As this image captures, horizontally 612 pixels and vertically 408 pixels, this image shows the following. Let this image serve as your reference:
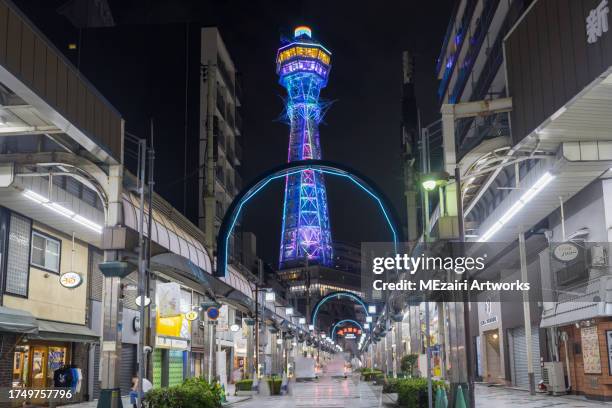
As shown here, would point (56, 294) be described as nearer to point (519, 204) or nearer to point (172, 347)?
point (172, 347)

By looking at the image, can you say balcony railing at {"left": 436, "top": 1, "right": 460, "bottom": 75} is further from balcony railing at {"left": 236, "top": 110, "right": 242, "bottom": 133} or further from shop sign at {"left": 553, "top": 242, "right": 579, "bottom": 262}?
shop sign at {"left": 553, "top": 242, "right": 579, "bottom": 262}

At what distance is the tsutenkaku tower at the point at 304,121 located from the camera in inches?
4567

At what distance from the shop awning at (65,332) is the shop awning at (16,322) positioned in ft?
6.85

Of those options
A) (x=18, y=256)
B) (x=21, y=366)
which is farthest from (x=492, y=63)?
(x=21, y=366)

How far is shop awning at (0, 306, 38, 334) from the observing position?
19.7m

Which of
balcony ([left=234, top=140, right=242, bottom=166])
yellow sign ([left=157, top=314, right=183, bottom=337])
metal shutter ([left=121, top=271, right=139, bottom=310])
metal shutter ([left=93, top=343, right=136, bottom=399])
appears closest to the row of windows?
metal shutter ([left=121, top=271, right=139, bottom=310])

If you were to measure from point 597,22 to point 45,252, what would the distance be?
21.5m

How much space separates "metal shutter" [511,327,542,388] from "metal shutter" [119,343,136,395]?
20621 millimetres

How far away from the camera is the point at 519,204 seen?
24734 millimetres

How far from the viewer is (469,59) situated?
49156mm

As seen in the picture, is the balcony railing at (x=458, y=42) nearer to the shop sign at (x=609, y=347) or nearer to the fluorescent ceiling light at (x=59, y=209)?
the shop sign at (x=609, y=347)

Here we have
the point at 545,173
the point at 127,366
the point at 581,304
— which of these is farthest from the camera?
the point at 127,366

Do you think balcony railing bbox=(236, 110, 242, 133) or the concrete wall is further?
balcony railing bbox=(236, 110, 242, 133)

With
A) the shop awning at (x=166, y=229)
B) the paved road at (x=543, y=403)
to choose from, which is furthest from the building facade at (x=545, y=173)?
the shop awning at (x=166, y=229)
